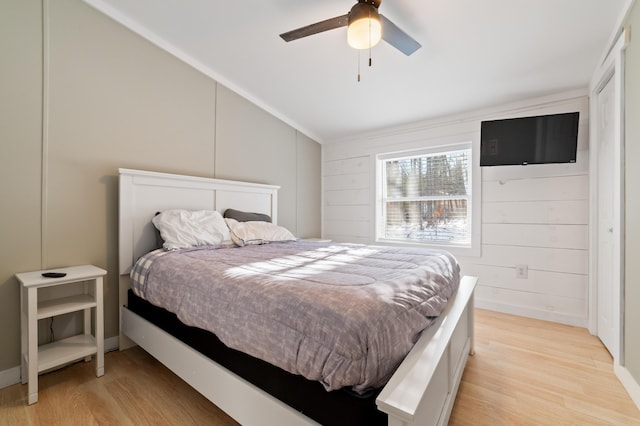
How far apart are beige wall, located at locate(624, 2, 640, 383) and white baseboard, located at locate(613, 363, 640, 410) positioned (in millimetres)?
35

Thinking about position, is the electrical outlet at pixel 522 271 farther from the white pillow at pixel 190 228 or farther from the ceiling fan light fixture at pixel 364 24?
the white pillow at pixel 190 228

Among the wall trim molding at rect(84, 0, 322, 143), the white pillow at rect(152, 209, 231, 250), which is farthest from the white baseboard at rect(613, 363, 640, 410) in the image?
the wall trim molding at rect(84, 0, 322, 143)

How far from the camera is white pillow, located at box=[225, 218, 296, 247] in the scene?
2.63 m

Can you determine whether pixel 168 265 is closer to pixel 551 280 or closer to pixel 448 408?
pixel 448 408

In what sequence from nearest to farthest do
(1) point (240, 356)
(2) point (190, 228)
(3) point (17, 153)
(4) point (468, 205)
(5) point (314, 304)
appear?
1. (5) point (314, 304)
2. (1) point (240, 356)
3. (3) point (17, 153)
4. (2) point (190, 228)
5. (4) point (468, 205)

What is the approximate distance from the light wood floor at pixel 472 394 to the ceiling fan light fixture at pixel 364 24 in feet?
7.14

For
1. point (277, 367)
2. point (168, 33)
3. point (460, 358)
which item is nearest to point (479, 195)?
point (460, 358)

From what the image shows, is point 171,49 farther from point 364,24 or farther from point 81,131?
point 364,24

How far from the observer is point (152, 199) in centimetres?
244

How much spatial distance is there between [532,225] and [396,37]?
235 cm

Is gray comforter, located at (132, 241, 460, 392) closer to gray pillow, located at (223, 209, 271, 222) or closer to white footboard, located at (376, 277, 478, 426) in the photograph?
white footboard, located at (376, 277, 478, 426)

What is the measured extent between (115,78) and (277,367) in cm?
259

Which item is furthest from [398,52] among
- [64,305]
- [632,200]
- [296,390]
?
[64,305]

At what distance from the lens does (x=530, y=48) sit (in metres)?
2.22
